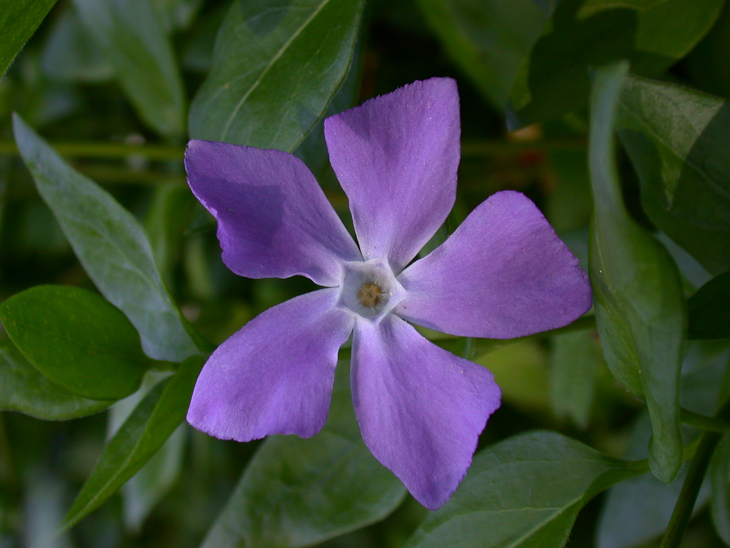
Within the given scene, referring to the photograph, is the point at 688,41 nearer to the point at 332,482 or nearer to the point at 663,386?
the point at 663,386

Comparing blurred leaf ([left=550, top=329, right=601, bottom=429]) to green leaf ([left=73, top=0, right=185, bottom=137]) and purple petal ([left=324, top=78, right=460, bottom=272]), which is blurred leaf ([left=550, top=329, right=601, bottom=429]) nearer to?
purple petal ([left=324, top=78, right=460, bottom=272])

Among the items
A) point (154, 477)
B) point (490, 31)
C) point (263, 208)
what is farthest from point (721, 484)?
point (154, 477)

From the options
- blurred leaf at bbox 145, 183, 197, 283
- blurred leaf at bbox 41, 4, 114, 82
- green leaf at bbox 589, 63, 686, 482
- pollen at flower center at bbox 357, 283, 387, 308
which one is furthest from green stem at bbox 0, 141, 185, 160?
green leaf at bbox 589, 63, 686, 482

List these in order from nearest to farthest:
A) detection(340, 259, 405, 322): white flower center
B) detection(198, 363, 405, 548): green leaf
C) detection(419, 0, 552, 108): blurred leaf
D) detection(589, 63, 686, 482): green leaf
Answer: detection(589, 63, 686, 482): green leaf
detection(340, 259, 405, 322): white flower center
detection(198, 363, 405, 548): green leaf
detection(419, 0, 552, 108): blurred leaf

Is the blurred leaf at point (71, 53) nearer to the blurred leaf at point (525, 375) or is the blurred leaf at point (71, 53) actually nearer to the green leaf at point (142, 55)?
the green leaf at point (142, 55)

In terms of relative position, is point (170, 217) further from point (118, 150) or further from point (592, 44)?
point (592, 44)

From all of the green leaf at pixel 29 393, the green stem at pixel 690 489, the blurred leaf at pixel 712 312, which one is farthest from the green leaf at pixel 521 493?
the green leaf at pixel 29 393
